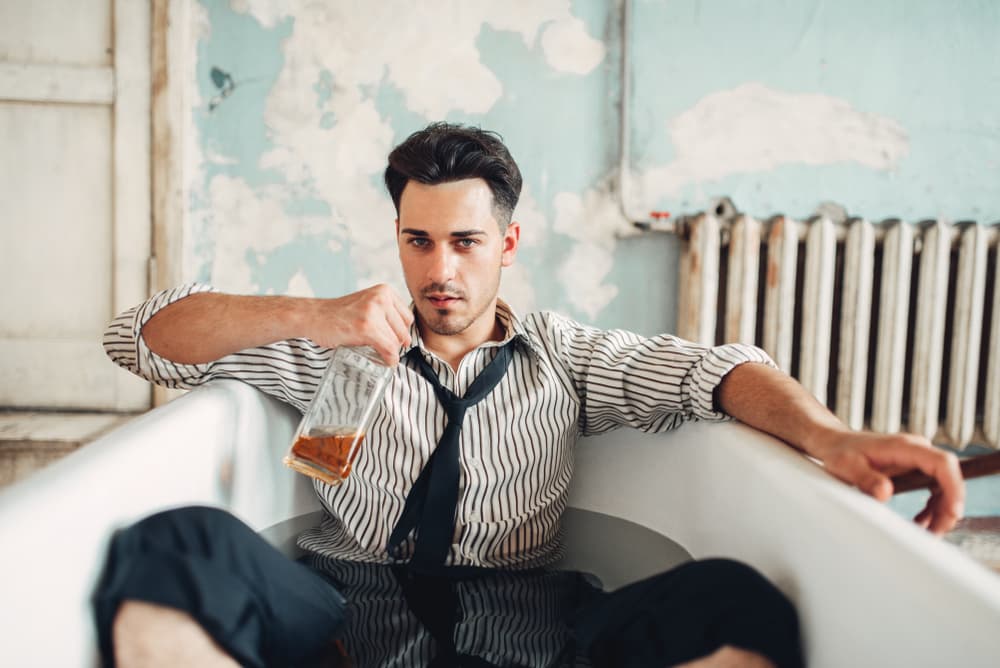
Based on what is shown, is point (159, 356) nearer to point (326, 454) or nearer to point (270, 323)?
point (270, 323)

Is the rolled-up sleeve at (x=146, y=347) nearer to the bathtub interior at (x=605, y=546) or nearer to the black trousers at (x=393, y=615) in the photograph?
the bathtub interior at (x=605, y=546)

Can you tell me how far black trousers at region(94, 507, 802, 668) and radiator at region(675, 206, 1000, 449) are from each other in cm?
104

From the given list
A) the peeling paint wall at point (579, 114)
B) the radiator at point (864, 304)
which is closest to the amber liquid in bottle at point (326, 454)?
the peeling paint wall at point (579, 114)

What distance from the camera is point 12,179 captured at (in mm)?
1800

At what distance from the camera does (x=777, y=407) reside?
90cm

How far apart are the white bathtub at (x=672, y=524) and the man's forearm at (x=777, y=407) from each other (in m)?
0.02

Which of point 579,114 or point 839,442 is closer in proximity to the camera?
point 839,442

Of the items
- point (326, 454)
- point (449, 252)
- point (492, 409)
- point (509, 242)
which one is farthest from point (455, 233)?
point (326, 454)

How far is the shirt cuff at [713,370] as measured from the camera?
98 cm

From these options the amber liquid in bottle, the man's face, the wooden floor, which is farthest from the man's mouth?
the wooden floor

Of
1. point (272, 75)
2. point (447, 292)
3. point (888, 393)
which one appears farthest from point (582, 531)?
point (272, 75)

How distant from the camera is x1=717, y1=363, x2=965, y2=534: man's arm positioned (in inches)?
26.8

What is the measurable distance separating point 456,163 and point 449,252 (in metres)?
0.14

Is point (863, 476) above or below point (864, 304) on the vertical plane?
below
